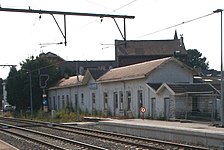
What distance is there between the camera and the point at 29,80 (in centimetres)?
6812

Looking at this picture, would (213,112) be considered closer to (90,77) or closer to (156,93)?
(156,93)

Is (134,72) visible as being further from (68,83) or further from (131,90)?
(68,83)

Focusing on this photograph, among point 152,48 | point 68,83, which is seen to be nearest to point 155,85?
point 68,83

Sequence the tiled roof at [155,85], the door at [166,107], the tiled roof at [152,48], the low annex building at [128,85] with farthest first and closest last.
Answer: the tiled roof at [152,48] → the low annex building at [128,85] → the tiled roof at [155,85] → the door at [166,107]

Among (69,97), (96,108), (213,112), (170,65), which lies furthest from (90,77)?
(213,112)

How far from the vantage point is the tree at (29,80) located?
68.3 metres

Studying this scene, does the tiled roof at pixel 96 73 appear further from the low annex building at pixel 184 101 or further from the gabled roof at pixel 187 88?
the gabled roof at pixel 187 88

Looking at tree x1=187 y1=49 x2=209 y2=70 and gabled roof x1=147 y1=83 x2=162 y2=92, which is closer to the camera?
gabled roof x1=147 y1=83 x2=162 y2=92

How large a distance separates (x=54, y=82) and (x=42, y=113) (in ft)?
56.9

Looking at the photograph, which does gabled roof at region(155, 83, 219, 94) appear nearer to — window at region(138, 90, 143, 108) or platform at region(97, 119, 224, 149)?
window at region(138, 90, 143, 108)

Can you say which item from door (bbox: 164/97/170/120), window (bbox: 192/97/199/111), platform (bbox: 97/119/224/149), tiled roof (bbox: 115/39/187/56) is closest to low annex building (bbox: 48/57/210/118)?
door (bbox: 164/97/170/120)

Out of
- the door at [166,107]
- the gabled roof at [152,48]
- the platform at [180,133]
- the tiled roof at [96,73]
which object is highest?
the gabled roof at [152,48]

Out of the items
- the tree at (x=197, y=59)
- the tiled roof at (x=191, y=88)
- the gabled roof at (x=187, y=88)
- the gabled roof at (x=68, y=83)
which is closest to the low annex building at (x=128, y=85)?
the gabled roof at (x=68, y=83)

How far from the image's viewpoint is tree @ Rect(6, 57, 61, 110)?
68312 mm
